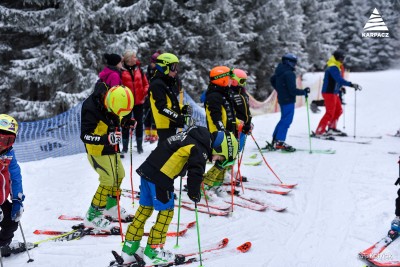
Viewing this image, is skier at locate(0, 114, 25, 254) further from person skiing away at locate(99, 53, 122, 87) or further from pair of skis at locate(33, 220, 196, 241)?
person skiing away at locate(99, 53, 122, 87)

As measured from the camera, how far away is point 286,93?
9.05 meters

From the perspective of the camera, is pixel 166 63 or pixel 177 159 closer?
pixel 177 159

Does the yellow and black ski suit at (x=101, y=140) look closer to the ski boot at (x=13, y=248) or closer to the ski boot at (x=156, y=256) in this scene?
the ski boot at (x=13, y=248)

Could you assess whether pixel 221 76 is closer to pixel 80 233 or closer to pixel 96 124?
pixel 96 124

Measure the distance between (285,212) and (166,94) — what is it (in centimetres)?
237

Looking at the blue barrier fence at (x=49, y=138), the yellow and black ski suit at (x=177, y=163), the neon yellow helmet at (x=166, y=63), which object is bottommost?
the blue barrier fence at (x=49, y=138)

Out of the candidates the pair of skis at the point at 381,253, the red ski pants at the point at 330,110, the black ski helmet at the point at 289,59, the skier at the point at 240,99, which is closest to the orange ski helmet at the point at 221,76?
the skier at the point at 240,99

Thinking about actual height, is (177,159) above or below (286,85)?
below

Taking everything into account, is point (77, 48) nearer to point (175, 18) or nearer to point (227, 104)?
point (175, 18)

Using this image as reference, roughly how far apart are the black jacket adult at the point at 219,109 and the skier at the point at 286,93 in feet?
9.83

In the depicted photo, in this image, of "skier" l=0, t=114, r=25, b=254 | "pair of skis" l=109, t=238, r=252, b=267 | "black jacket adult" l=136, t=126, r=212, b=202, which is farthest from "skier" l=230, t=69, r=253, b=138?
"skier" l=0, t=114, r=25, b=254

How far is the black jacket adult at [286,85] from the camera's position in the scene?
884cm

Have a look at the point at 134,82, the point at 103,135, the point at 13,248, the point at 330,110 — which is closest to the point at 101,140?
the point at 103,135

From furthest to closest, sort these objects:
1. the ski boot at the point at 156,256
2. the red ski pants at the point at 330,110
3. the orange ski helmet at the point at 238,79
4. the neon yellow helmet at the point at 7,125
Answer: the red ski pants at the point at 330,110
the orange ski helmet at the point at 238,79
the ski boot at the point at 156,256
the neon yellow helmet at the point at 7,125
